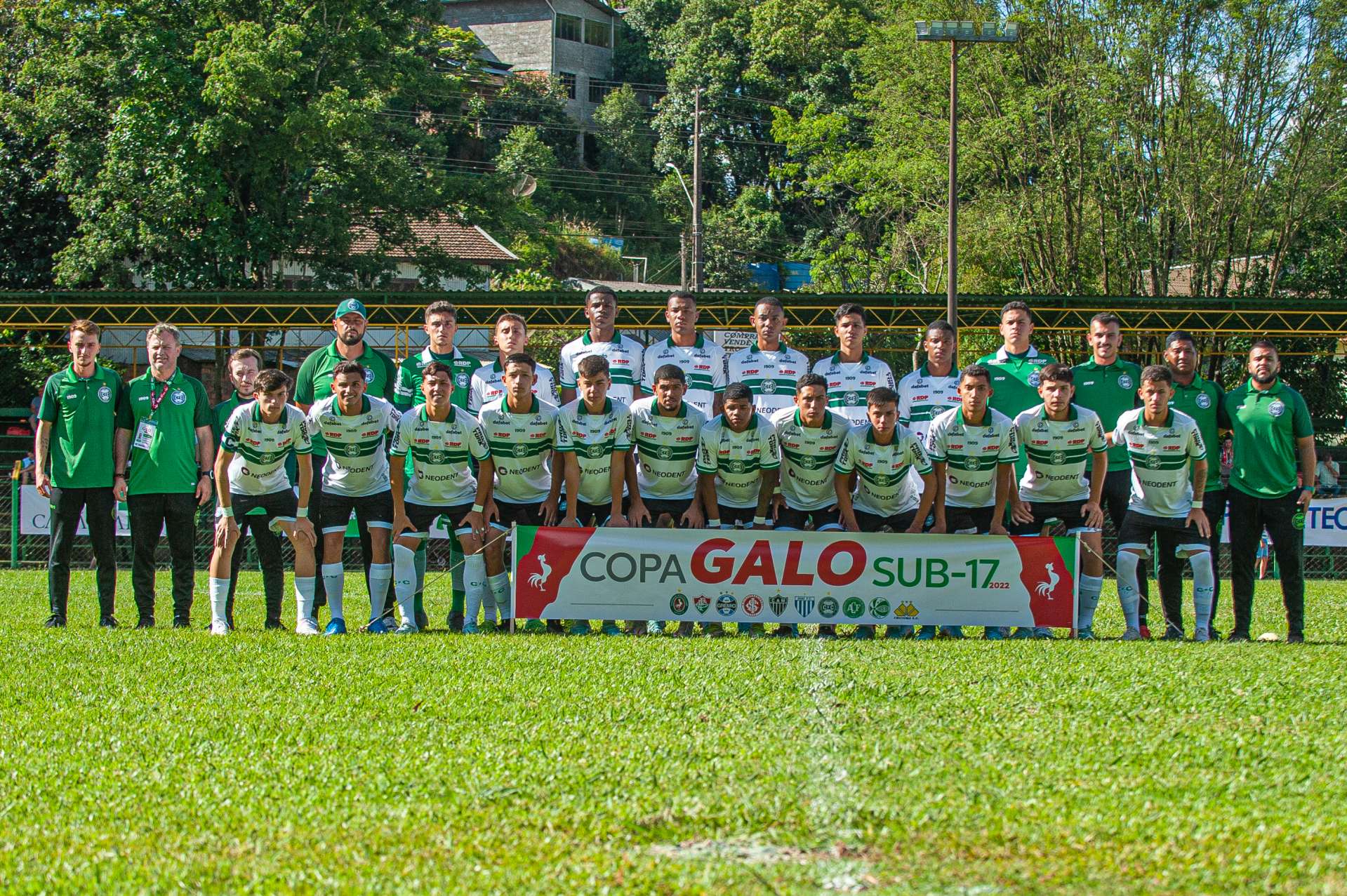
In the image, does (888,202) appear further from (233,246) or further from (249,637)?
(249,637)

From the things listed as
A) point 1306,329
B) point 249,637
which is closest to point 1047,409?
point 249,637

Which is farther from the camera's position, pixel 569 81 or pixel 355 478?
pixel 569 81

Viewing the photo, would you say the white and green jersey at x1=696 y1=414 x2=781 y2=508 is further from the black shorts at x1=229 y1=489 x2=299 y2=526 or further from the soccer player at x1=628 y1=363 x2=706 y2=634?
the black shorts at x1=229 y1=489 x2=299 y2=526

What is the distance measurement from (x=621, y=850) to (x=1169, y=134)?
3230 cm

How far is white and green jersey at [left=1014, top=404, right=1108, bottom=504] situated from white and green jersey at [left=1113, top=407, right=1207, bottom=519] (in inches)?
10.2

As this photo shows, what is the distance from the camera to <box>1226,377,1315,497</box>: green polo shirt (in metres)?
9.19

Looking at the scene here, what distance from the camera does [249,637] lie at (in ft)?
27.6

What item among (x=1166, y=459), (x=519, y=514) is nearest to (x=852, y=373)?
(x=1166, y=459)

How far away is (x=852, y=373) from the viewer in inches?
395

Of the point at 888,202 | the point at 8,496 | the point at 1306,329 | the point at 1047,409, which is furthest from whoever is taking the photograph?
the point at 888,202

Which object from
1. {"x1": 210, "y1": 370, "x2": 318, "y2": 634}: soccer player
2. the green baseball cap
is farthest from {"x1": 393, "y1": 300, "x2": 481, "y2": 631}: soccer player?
{"x1": 210, "y1": 370, "x2": 318, "y2": 634}: soccer player

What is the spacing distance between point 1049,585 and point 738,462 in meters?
2.29

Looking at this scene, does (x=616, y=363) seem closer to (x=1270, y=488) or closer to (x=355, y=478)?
(x=355, y=478)

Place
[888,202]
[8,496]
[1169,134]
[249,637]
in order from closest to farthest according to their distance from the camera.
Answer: [249,637] → [8,496] → [1169,134] → [888,202]
